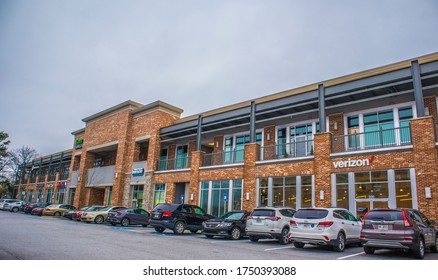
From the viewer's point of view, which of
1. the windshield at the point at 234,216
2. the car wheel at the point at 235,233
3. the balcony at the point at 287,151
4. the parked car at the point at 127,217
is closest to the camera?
the car wheel at the point at 235,233

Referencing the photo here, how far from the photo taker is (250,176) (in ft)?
69.7

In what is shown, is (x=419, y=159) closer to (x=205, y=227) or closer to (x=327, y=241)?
(x=327, y=241)

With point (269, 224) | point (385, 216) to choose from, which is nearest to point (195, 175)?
point (269, 224)

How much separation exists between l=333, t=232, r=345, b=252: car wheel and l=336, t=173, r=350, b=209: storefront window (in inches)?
242

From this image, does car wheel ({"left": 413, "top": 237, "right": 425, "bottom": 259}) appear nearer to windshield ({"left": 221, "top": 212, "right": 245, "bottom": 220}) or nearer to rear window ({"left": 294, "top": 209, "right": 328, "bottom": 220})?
rear window ({"left": 294, "top": 209, "right": 328, "bottom": 220})

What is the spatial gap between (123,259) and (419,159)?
13558 mm

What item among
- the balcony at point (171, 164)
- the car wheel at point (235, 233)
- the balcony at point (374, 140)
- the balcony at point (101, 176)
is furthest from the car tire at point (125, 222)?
the balcony at point (374, 140)

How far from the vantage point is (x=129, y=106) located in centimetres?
3234

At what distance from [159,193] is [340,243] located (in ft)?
63.6

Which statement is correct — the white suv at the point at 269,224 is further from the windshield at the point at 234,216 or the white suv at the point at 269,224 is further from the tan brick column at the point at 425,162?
the tan brick column at the point at 425,162

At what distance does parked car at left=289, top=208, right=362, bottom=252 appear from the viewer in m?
10.7

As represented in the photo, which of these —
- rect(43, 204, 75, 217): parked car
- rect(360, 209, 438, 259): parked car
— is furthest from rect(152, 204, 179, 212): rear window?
rect(43, 204, 75, 217): parked car

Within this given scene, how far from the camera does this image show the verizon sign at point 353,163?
16469mm

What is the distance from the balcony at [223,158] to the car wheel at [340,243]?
42.6 feet
